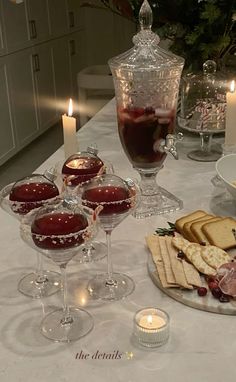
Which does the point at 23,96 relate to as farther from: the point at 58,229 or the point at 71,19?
the point at 58,229

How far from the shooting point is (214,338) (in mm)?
826

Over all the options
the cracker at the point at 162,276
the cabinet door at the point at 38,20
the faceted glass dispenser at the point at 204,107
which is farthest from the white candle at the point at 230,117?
the cabinet door at the point at 38,20

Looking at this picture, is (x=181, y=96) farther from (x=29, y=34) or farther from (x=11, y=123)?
(x=29, y=34)

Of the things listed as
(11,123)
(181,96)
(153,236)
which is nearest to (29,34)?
(11,123)

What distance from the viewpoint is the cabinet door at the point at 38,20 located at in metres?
A: 3.97

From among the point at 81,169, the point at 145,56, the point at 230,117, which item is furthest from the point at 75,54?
the point at 81,169

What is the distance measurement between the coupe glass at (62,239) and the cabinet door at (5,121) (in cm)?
281

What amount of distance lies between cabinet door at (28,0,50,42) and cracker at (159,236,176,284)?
325 cm

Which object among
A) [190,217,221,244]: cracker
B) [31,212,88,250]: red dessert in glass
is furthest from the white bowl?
[31,212,88,250]: red dessert in glass

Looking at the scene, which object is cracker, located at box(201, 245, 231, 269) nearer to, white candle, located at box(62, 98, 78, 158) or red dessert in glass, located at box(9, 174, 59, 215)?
red dessert in glass, located at box(9, 174, 59, 215)

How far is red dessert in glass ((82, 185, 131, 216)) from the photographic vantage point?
0.92 m

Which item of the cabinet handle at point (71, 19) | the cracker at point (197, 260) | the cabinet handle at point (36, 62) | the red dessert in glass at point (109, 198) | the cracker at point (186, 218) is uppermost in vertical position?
the red dessert in glass at point (109, 198)

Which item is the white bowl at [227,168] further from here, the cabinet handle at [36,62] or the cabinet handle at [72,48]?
the cabinet handle at [72,48]

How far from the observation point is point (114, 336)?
839mm
